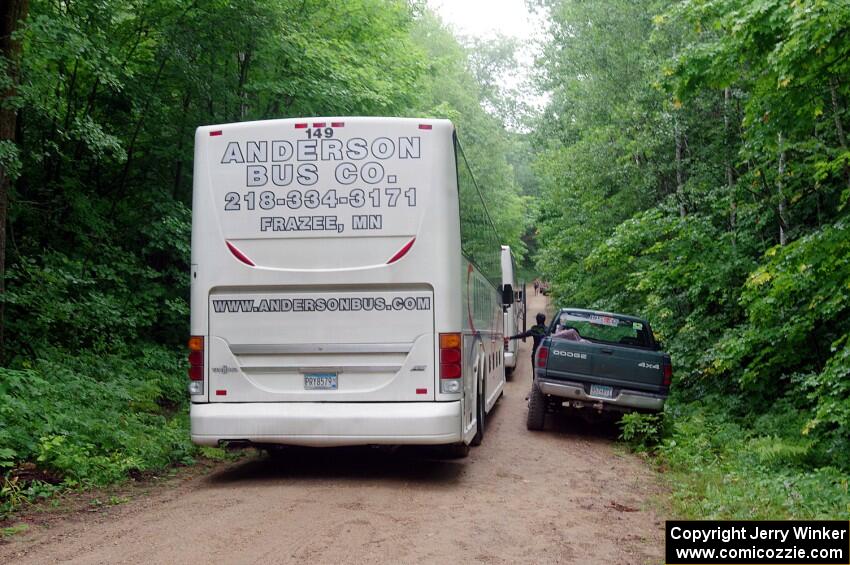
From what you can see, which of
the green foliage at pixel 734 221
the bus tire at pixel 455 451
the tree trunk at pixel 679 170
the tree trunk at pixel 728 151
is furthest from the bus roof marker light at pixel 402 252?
the tree trunk at pixel 679 170

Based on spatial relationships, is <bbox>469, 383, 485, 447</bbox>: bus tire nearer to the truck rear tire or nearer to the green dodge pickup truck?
the truck rear tire

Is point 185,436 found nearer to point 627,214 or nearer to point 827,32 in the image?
point 827,32

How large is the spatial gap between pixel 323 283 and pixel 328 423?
1.46m

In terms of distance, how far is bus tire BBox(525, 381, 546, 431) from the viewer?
1393 centimetres

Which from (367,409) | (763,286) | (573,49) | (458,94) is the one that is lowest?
(367,409)

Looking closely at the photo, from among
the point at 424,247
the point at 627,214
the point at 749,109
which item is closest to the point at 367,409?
the point at 424,247

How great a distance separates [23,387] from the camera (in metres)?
10.5

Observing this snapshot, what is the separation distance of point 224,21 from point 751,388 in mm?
13133

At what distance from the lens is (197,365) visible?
8781 millimetres

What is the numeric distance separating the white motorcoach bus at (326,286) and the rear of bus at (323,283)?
1 cm

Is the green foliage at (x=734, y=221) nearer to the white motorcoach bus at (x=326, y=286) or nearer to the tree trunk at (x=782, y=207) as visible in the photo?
the tree trunk at (x=782, y=207)

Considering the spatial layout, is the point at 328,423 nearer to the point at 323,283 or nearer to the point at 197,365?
the point at 323,283

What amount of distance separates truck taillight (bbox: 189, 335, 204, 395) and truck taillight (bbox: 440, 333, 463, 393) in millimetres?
2556

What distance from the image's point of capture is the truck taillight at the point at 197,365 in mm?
8766
